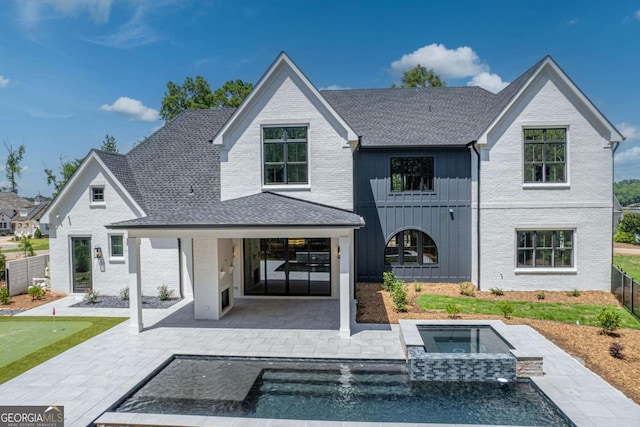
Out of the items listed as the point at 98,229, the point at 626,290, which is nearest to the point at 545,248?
the point at 626,290

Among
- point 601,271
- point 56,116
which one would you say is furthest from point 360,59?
point 56,116

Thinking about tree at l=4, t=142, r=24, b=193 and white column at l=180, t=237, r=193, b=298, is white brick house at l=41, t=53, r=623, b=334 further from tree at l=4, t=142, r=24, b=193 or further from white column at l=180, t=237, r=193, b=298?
tree at l=4, t=142, r=24, b=193

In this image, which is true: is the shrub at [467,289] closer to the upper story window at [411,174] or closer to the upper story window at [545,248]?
the upper story window at [545,248]

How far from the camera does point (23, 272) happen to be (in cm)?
1741

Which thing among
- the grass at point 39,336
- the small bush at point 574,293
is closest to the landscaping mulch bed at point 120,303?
the grass at point 39,336

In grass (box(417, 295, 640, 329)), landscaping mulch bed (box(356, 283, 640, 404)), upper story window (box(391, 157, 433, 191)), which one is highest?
upper story window (box(391, 157, 433, 191))

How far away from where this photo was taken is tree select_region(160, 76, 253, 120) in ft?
124

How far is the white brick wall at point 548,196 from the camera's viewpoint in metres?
16.3

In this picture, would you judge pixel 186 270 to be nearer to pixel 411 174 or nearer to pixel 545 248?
pixel 411 174

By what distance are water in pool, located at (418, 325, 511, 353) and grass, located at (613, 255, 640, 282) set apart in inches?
516

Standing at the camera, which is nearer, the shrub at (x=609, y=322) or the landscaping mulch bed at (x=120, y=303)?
the shrub at (x=609, y=322)

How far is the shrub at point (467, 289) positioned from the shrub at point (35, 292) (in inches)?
731

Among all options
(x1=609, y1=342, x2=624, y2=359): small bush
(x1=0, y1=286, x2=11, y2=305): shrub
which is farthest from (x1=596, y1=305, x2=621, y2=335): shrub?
(x1=0, y1=286, x2=11, y2=305): shrub

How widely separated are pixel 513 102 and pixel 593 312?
905 centimetres
